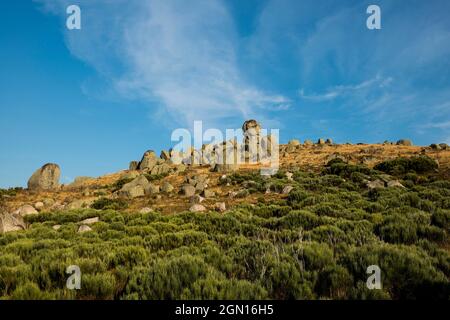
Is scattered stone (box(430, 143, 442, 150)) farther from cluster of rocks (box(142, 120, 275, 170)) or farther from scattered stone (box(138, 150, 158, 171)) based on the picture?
scattered stone (box(138, 150, 158, 171))

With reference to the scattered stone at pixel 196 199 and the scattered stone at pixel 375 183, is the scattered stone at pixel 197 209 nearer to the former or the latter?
the scattered stone at pixel 196 199

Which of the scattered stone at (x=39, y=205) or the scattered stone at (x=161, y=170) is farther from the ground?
the scattered stone at (x=161, y=170)

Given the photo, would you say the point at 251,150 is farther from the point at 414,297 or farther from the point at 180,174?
the point at 414,297

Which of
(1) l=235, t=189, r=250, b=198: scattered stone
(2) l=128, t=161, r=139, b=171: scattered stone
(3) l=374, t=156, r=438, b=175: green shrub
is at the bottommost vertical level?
(1) l=235, t=189, r=250, b=198: scattered stone

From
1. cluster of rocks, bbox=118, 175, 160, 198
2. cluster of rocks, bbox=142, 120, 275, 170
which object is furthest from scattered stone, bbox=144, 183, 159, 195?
cluster of rocks, bbox=142, 120, 275, 170

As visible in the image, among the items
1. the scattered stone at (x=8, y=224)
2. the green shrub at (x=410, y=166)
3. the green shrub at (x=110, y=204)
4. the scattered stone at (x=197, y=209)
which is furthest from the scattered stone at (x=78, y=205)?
the green shrub at (x=410, y=166)

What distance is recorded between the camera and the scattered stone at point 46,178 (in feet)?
132

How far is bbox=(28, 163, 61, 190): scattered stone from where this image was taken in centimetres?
4012

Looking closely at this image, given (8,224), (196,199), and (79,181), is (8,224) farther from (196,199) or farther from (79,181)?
(79,181)

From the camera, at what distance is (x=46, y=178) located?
40.8 meters

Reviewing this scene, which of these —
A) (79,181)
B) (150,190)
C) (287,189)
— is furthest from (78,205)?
(79,181)

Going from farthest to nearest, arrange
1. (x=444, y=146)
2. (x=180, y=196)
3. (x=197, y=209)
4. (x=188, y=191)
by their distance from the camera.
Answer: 1. (x=444, y=146)
2. (x=188, y=191)
3. (x=180, y=196)
4. (x=197, y=209)

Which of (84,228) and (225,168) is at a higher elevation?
(225,168)
